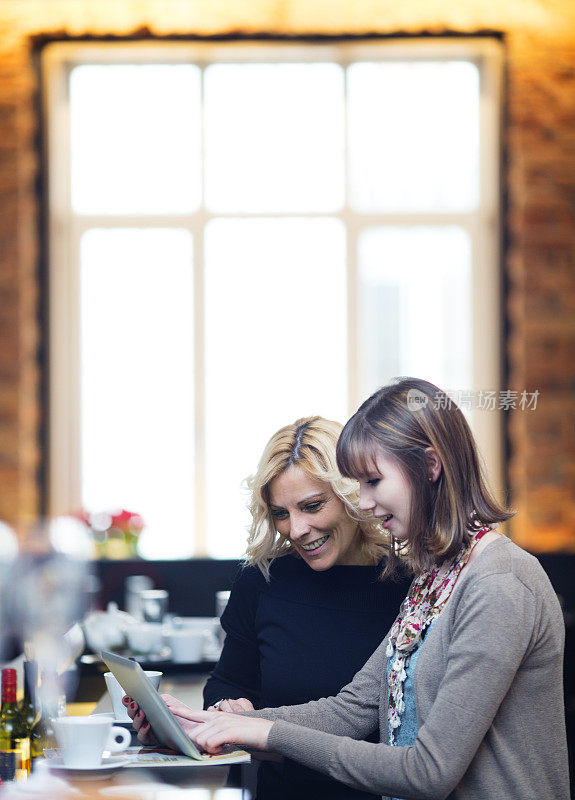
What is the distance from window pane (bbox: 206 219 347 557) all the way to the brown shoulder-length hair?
4149mm

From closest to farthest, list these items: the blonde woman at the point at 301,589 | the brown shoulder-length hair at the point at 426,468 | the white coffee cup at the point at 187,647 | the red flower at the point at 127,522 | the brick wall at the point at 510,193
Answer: the brown shoulder-length hair at the point at 426,468
the blonde woman at the point at 301,589
the white coffee cup at the point at 187,647
the red flower at the point at 127,522
the brick wall at the point at 510,193

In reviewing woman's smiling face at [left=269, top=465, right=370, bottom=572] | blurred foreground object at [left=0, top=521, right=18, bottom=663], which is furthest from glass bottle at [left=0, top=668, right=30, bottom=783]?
blurred foreground object at [left=0, top=521, right=18, bottom=663]

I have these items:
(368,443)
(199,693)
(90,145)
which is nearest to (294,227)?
(90,145)

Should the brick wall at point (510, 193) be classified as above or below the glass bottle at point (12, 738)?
above

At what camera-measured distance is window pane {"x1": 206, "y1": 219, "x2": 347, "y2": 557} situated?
19.2 feet

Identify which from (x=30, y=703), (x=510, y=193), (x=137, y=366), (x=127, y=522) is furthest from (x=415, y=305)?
(x=30, y=703)

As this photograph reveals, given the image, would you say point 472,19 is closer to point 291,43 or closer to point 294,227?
point 291,43

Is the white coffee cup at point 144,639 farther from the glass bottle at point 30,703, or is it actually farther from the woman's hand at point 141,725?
the woman's hand at point 141,725

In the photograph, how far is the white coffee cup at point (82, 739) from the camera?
5.40 feet

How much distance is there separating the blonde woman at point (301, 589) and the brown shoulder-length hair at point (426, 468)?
561mm

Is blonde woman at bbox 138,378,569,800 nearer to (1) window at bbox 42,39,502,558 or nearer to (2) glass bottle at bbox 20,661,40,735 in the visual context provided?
(2) glass bottle at bbox 20,661,40,735

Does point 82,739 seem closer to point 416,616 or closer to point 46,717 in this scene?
point 46,717

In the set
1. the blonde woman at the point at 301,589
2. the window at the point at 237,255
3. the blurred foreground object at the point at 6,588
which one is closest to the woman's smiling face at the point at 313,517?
the blonde woman at the point at 301,589

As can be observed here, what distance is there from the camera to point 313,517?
224cm
